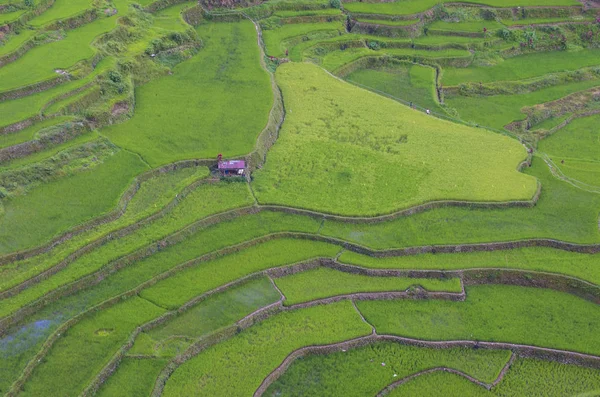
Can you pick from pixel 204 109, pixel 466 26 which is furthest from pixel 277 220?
pixel 466 26

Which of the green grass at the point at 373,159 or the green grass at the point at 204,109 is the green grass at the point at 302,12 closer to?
the green grass at the point at 204,109

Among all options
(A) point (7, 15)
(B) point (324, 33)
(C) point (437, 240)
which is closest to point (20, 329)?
(C) point (437, 240)

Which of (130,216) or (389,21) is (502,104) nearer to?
(389,21)

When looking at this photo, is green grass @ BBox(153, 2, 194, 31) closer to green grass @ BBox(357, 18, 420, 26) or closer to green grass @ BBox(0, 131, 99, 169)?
green grass @ BBox(357, 18, 420, 26)

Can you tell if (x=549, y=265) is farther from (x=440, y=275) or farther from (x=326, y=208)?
(x=326, y=208)

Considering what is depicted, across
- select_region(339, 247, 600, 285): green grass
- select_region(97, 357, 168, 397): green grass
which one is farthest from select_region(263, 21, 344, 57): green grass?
select_region(97, 357, 168, 397): green grass

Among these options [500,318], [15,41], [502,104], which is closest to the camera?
[500,318]
